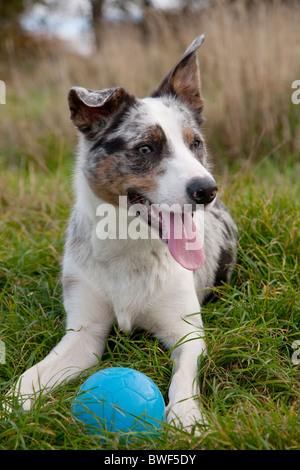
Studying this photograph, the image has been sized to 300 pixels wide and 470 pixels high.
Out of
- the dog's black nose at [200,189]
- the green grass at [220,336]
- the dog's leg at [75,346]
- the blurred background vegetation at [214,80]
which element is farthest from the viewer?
the blurred background vegetation at [214,80]

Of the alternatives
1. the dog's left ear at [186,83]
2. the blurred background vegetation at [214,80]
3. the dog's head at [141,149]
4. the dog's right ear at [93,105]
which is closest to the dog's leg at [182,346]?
the dog's head at [141,149]

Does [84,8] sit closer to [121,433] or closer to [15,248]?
[15,248]

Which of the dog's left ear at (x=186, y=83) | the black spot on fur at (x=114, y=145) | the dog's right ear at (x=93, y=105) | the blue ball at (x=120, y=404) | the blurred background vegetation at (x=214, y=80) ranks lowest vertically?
the blue ball at (x=120, y=404)

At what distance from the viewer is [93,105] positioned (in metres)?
2.85

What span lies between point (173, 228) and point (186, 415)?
953 millimetres

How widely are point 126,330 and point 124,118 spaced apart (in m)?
1.20

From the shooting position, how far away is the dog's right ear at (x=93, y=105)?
288 centimetres

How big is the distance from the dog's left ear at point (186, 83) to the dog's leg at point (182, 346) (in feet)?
4.07

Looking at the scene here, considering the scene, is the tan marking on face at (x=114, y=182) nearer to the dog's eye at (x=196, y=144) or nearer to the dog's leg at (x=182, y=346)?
the dog's eye at (x=196, y=144)

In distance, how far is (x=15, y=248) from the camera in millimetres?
4168

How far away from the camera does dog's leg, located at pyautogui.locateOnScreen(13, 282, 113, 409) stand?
8.68 ft

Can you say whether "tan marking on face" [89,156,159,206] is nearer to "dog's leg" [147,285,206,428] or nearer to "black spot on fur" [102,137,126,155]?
"black spot on fur" [102,137,126,155]

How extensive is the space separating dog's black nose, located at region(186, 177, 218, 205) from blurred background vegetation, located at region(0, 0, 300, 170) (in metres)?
2.65

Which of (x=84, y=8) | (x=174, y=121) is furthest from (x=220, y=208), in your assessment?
(x=84, y=8)
